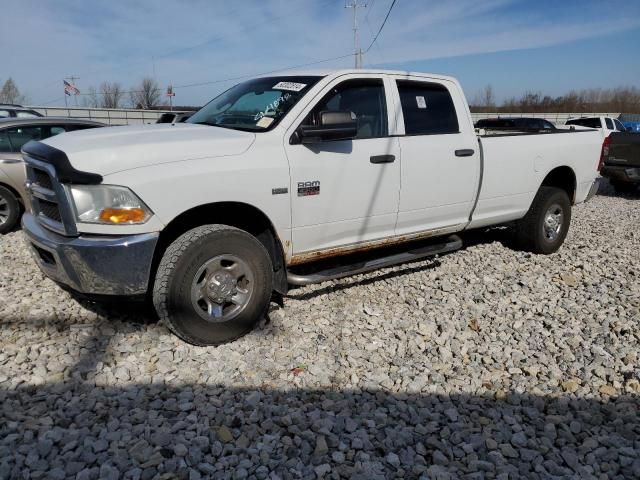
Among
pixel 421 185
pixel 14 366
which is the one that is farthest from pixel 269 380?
pixel 421 185

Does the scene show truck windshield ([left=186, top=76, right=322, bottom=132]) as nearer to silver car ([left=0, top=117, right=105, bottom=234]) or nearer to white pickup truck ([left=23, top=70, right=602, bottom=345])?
white pickup truck ([left=23, top=70, right=602, bottom=345])

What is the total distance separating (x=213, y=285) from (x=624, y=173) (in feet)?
35.2

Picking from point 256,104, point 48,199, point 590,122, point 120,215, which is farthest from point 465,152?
point 590,122

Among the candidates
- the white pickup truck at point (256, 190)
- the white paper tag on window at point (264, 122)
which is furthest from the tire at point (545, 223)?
the white paper tag on window at point (264, 122)

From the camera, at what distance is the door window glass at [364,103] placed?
13.7 feet

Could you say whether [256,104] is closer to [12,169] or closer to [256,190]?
[256,190]

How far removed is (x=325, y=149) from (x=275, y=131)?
404 mm

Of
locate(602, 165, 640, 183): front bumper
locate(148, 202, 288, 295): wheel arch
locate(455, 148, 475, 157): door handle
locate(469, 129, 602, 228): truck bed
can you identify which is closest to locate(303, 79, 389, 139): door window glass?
locate(455, 148, 475, 157): door handle

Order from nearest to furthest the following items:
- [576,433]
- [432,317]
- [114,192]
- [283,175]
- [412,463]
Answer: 1. [412,463]
2. [576,433]
3. [114,192]
4. [283,175]
5. [432,317]

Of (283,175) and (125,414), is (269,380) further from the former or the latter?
(283,175)

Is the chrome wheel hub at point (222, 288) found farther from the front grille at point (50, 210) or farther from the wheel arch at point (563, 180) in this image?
the wheel arch at point (563, 180)

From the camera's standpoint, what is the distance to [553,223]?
20.1 ft

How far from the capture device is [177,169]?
10.8 ft

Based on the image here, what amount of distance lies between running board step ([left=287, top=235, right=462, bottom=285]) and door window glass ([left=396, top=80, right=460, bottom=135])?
1080 millimetres
